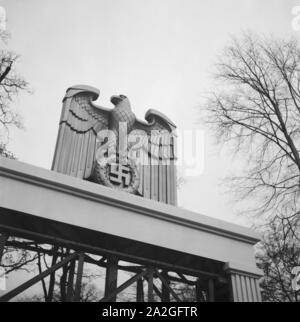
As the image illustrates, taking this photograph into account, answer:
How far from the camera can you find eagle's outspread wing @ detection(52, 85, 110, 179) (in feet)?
15.3

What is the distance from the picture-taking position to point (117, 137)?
5.32 meters

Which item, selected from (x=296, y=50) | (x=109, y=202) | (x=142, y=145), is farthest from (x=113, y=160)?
(x=296, y=50)

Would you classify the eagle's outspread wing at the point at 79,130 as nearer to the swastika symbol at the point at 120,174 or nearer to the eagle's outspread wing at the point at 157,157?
the swastika symbol at the point at 120,174

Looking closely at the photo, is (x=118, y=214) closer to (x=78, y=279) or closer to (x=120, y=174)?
(x=78, y=279)

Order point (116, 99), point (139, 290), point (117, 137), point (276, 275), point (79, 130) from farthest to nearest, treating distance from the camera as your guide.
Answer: point (276, 275) < point (116, 99) < point (117, 137) < point (79, 130) < point (139, 290)

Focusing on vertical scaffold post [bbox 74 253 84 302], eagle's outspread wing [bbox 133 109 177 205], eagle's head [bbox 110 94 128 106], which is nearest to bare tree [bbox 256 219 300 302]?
eagle's outspread wing [bbox 133 109 177 205]

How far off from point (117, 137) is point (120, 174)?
665 mm

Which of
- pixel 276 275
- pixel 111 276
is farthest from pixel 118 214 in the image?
pixel 276 275

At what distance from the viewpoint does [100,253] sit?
3.92 metres

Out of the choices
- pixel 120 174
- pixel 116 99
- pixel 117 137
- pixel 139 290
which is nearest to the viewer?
pixel 139 290

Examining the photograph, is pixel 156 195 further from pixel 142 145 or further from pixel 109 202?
pixel 109 202

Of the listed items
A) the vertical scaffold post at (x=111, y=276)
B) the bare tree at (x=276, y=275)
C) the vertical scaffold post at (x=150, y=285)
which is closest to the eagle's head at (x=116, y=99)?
the vertical scaffold post at (x=111, y=276)

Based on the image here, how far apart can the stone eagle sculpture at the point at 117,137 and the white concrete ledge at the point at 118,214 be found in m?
0.89

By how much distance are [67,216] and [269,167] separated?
540 centimetres
